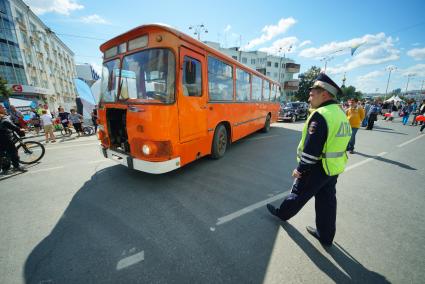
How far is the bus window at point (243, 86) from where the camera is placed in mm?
5949

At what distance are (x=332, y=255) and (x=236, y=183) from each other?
2.02 m

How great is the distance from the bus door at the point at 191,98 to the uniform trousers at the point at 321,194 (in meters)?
2.34

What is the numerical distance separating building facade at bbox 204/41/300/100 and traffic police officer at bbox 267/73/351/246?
45711 mm

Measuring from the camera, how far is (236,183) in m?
3.84

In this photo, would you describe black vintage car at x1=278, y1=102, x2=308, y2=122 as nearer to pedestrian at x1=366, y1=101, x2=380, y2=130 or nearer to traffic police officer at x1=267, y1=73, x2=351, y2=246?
pedestrian at x1=366, y1=101, x2=380, y2=130

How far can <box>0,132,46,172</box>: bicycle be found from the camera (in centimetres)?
446

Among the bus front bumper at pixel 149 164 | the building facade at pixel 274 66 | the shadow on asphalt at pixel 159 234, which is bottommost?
the shadow on asphalt at pixel 159 234

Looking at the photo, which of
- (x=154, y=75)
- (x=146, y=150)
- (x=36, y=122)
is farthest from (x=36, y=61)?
(x=146, y=150)

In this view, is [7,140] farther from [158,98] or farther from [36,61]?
[36,61]

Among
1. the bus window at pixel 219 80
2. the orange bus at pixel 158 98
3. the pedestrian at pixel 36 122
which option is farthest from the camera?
the pedestrian at pixel 36 122

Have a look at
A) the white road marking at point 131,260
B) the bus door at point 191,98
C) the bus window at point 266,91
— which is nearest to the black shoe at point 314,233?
the white road marking at point 131,260

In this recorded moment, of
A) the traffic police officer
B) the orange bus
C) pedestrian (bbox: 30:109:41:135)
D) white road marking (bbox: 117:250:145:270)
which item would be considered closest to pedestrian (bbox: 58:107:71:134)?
pedestrian (bbox: 30:109:41:135)

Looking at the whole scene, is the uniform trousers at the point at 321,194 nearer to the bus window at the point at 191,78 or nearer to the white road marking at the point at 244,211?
the white road marking at the point at 244,211

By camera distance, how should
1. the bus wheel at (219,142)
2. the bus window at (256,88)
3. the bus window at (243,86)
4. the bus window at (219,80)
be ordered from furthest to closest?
the bus window at (256,88)
the bus window at (243,86)
the bus wheel at (219,142)
the bus window at (219,80)
